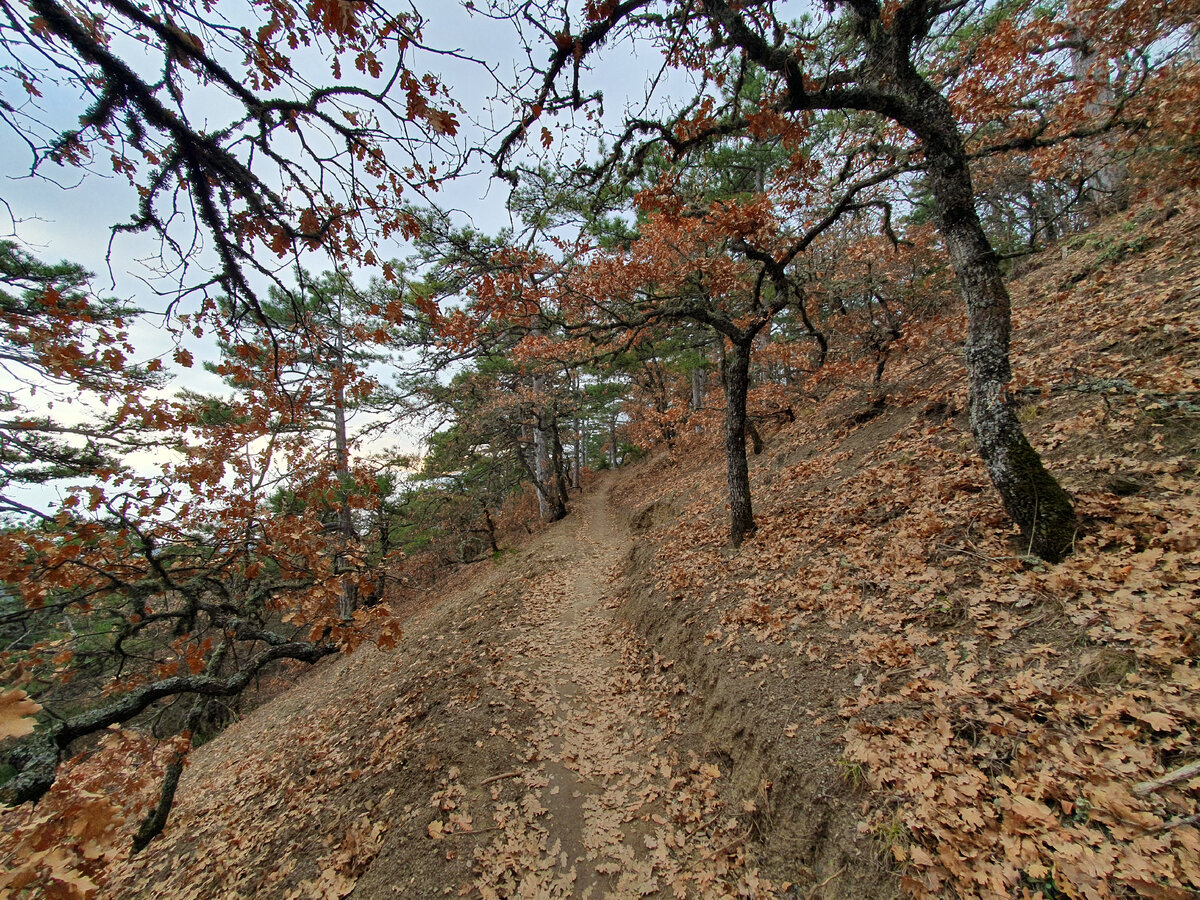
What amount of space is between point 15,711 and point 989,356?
6450mm

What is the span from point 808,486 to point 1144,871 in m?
6.60

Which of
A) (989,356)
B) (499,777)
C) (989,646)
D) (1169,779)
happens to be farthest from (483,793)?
(989,356)

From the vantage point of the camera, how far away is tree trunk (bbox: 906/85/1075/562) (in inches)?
146

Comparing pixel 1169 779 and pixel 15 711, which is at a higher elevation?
pixel 15 711

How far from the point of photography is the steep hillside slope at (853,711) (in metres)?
2.48

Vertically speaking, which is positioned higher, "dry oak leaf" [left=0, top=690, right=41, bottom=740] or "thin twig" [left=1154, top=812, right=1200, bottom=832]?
"dry oak leaf" [left=0, top=690, right=41, bottom=740]

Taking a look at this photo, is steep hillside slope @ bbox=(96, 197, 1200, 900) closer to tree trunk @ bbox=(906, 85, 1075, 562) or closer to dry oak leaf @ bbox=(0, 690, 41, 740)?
tree trunk @ bbox=(906, 85, 1075, 562)

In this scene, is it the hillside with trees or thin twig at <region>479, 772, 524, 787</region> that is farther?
thin twig at <region>479, 772, 524, 787</region>

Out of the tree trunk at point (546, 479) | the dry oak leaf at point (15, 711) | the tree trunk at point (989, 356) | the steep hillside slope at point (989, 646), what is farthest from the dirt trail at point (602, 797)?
the tree trunk at point (546, 479)

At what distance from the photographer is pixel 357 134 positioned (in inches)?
116

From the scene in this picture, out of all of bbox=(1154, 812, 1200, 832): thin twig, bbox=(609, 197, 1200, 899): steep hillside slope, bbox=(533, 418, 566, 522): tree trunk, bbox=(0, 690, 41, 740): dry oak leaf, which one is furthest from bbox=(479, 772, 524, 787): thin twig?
bbox=(533, 418, 566, 522): tree trunk

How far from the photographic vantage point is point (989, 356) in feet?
12.4

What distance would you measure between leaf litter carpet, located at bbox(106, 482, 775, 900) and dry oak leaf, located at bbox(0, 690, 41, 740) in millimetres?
3406

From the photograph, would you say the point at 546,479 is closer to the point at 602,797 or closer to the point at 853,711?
the point at 602,797
